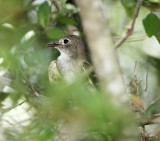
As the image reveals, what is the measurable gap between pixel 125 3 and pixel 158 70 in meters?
1.24

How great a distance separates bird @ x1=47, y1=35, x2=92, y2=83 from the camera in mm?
3931

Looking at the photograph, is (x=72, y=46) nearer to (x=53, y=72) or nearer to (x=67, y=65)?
(x=67, y=65)

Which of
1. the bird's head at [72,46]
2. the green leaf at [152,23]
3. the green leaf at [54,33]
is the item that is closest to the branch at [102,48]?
the green leaf at [152,23]

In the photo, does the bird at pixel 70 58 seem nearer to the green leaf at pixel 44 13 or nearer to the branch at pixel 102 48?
the green leaf at pixel 44 13

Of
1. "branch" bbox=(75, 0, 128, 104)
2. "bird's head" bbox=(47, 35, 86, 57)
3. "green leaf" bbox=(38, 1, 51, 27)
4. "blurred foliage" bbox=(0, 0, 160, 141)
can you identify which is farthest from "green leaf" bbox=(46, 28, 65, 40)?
"branch" bbox=(75, 0, 128, 104)

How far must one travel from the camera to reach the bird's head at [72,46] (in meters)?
4.29

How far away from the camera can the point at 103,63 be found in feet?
4.29

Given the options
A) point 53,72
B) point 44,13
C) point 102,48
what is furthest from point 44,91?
point 53,72

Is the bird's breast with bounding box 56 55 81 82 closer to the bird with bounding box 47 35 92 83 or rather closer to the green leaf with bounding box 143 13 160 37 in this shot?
the bird with bounding box 47 35 92 83

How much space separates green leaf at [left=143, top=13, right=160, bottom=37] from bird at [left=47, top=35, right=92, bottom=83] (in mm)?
962

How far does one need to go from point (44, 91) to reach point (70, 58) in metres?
1.88

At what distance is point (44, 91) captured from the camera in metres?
2.46

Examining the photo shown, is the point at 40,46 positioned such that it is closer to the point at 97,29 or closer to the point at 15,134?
the point at 15,134

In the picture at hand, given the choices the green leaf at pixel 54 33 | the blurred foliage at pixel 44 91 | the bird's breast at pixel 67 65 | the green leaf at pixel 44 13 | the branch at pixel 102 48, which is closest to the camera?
the branch at pixel 102 48
